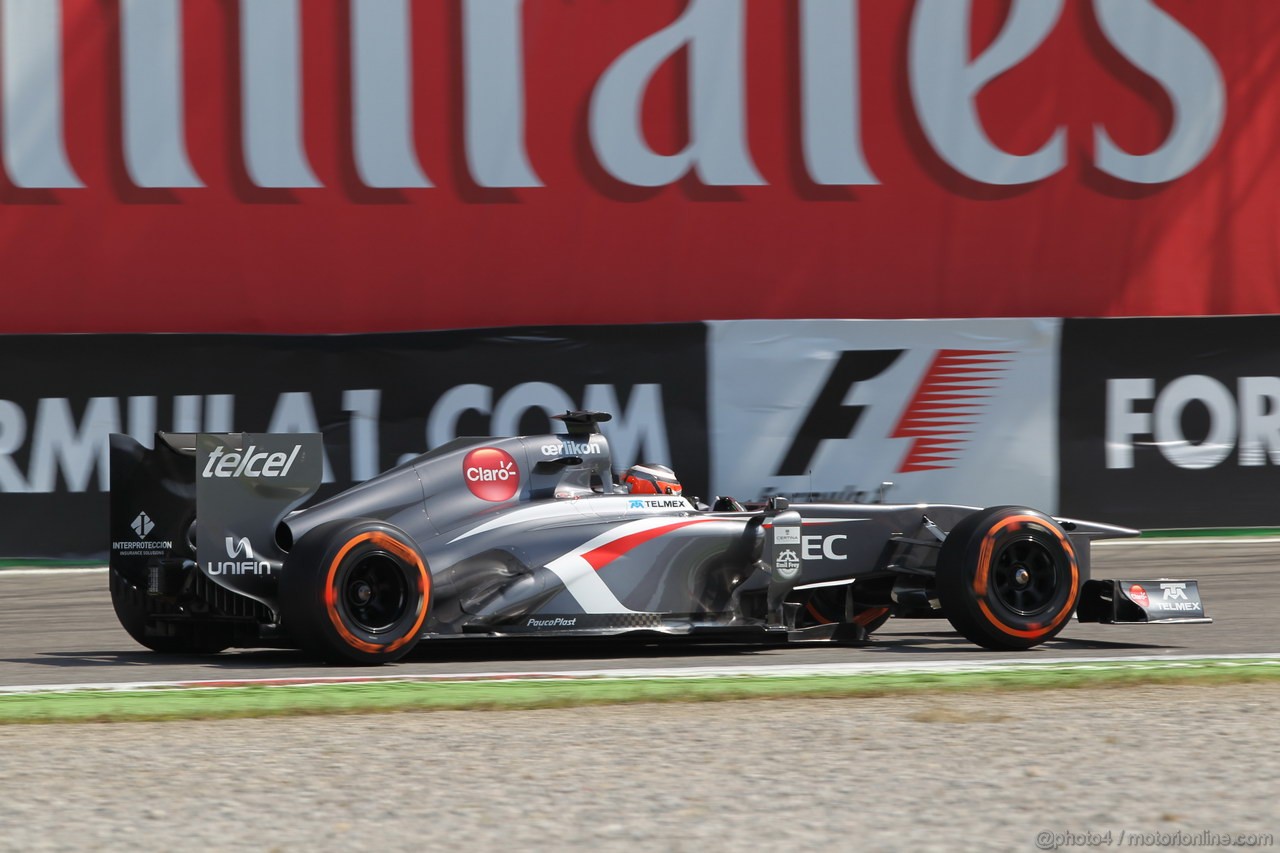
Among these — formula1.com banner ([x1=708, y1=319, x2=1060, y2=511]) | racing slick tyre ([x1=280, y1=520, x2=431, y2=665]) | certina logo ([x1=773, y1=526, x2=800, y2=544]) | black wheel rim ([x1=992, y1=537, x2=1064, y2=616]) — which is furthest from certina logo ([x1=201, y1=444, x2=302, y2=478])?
formula1.com banner ([x1=708, y1=319, x2=1060, y2=511])

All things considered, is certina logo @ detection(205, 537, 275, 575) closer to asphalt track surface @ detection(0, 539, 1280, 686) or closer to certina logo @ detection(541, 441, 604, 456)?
asphalt track surface @ detection(0, 539, 1280, 686)

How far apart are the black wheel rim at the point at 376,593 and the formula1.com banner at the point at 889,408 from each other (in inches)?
258

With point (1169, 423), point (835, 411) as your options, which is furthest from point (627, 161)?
point (1169, 423)

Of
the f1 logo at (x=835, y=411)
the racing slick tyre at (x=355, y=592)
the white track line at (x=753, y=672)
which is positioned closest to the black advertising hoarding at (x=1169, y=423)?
the f1 logo at (x=835, y=411)

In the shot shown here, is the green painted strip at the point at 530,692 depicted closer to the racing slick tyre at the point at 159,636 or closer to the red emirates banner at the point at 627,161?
the racing slick tyre at the point at 159,636

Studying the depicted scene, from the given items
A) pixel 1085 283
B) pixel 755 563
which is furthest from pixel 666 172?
pixel 755 563

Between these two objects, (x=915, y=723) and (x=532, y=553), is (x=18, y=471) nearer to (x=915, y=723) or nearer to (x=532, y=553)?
(x=532, y=553)

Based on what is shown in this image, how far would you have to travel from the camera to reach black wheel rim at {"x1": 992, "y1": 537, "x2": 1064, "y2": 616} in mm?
9180

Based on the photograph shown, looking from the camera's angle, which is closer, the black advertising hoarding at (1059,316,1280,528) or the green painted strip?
the green painted strip

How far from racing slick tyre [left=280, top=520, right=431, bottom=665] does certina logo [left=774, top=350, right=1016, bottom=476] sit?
6.78 meters

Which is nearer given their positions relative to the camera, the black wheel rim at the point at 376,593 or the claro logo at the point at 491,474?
the black wheel rim at the point at 376,593

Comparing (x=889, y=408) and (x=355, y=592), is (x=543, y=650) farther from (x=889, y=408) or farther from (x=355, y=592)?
(x=889, y=408)

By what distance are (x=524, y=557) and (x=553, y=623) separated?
1.21ft

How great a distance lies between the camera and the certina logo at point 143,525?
29.4 ft
